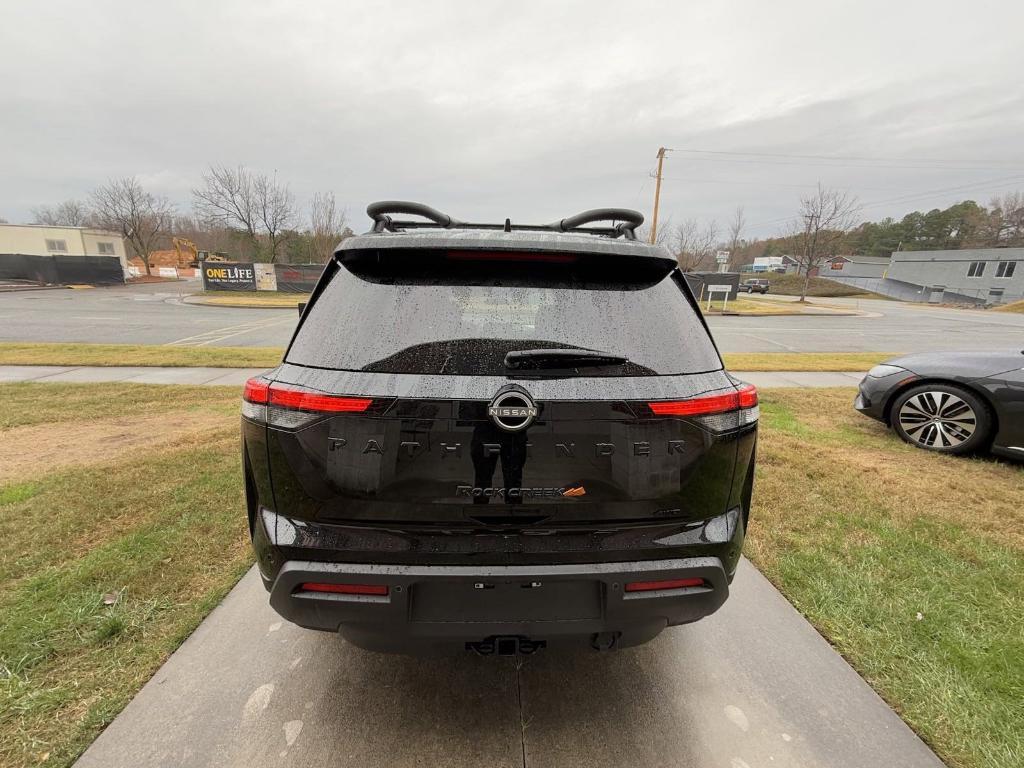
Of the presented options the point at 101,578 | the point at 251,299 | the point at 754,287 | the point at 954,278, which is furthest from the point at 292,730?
the point at 954,278

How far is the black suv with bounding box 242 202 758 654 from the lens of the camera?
54.7 inches

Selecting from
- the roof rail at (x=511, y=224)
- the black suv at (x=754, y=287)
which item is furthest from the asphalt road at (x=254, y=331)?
the black suv at (x=754, y=287)

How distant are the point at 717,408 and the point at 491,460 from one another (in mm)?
766

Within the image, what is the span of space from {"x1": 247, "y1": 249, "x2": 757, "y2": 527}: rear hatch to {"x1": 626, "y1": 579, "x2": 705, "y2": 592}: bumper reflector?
22 centimetres

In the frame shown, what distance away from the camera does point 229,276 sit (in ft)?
104

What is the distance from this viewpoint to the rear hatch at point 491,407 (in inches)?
54.3

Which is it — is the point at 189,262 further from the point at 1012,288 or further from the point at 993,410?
the point at 1012,288

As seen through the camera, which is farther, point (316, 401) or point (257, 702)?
point (257, 702)

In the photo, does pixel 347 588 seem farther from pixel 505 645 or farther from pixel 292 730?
pixel 292 730

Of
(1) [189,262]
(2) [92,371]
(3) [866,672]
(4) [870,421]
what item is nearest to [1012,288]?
(4) [870,421]

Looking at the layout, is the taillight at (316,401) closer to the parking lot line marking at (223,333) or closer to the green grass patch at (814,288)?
the parking lot line marking at (223,333)

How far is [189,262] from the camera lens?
49875 millimetres

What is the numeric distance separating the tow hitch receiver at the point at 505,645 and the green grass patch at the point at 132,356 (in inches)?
324

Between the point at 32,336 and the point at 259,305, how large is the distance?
44.0 feet
